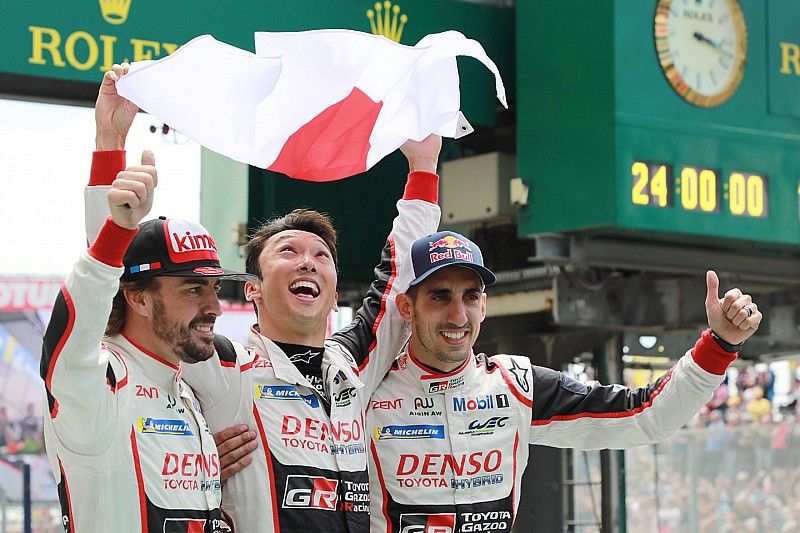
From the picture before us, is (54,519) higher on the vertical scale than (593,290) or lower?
lower

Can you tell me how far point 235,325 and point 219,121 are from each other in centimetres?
978

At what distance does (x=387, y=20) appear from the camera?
8.77 m

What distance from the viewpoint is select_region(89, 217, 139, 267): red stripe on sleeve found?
3719 millimetres

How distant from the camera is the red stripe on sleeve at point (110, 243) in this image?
372 centimetres

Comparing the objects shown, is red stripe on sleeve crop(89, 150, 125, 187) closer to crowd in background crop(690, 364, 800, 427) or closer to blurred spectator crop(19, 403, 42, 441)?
blurred spectator crop(19, 403, 42, 441)

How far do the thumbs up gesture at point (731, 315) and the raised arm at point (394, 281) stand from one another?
1.07 metres

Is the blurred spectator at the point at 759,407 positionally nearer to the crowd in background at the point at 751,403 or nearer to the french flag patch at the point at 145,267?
the crowd in background at the point at 751,403

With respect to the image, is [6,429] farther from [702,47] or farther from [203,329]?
[203,329]

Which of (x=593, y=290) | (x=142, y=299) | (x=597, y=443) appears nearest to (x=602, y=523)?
(x=593, y=290)

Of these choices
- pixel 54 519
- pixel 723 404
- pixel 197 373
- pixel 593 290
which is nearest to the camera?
pixel 197 373

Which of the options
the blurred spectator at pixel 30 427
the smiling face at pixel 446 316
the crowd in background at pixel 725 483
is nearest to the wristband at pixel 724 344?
the smiling face at pixel 446 316

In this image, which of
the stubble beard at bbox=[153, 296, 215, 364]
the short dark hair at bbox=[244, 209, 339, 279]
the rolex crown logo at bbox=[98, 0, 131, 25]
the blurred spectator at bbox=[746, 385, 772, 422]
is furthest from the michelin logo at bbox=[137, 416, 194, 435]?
the blurred spectator at bbox=[746, 385, 772, 422]

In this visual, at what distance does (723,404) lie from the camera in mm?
17438

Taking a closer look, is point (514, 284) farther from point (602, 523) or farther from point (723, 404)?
point (723, 404)
